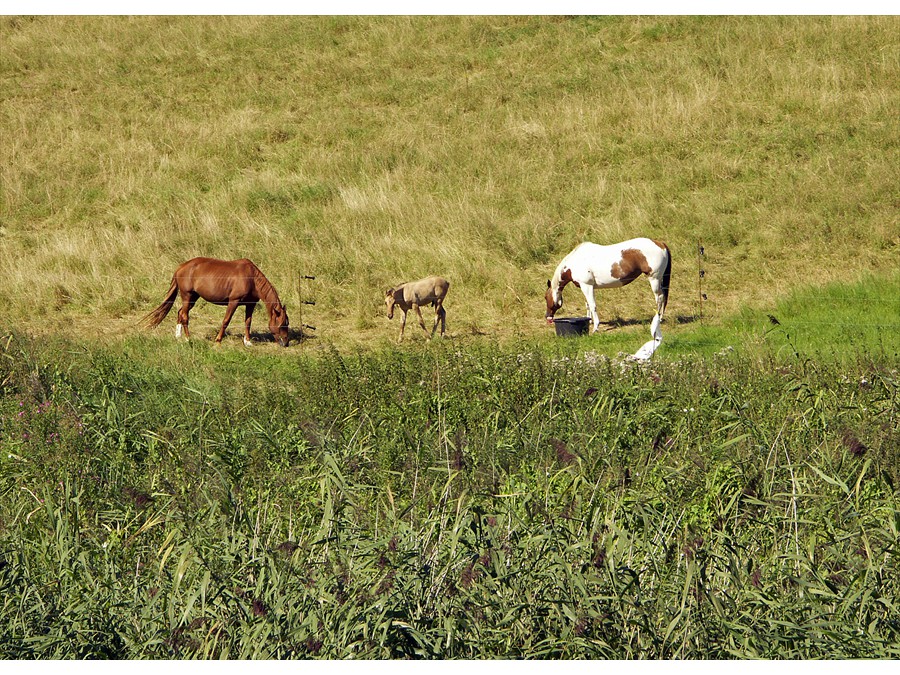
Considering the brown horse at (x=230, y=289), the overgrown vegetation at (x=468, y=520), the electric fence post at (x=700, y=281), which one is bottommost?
the electric fence post at (x=700, y=281)

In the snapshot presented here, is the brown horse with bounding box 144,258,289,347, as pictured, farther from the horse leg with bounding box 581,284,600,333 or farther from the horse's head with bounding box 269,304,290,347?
the horse leg with bounding box 581,284,600,333

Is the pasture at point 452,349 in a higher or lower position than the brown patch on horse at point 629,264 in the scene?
higher

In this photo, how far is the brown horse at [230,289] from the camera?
1481 cm

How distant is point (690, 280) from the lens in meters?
17.7

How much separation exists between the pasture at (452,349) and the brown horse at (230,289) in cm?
46

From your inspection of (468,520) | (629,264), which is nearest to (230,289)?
(629,264)

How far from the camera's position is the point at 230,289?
595 inches

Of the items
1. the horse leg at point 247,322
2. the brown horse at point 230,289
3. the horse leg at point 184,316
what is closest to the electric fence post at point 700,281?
the brown horse at point 230,289

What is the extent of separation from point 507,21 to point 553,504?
27.6 meters

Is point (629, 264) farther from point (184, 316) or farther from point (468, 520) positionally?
point (468, 520)

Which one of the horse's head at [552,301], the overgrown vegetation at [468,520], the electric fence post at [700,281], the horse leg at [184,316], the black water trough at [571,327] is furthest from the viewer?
the horse's head at [552,301]

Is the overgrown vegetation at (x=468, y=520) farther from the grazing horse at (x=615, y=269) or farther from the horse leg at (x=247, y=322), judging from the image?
the grazing horse at (x=615, y=269)

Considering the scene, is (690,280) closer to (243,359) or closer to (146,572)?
(243,359)

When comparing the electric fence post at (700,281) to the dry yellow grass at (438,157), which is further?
the dry yellow grass at (438,157)
